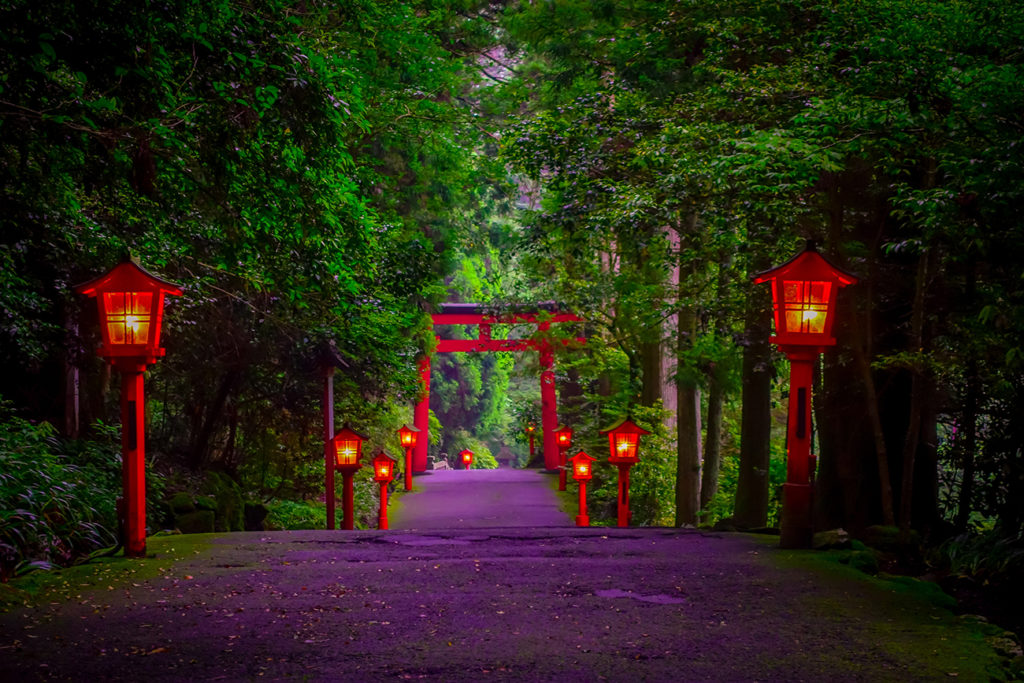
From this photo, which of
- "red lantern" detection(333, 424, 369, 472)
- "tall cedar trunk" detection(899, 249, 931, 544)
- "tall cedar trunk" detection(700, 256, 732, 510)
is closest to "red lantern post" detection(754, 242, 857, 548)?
"tall cedar trunk" detection(899, 249, 931, 544)

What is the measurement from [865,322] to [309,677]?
690 cm

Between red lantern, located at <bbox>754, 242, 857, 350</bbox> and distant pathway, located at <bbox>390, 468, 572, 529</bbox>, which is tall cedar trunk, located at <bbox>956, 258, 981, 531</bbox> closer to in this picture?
red lantern, located at <bbox>754, 242, 857, 350</bbox>

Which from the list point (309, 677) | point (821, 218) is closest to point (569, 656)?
point (309, 677)

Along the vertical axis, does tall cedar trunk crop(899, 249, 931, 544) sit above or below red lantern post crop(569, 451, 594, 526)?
above

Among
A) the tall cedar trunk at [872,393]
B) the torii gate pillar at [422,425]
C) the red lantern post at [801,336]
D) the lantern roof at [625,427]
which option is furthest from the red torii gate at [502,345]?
the red lantern post at [801,336]

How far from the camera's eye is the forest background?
668 centimetres

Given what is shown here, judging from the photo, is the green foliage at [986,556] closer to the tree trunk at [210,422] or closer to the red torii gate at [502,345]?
the tree trunk at [210,422]

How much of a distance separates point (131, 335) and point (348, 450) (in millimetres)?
7766

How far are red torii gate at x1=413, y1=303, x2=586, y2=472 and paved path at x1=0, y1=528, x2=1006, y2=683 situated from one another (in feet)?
44.7

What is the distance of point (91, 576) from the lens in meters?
6.84

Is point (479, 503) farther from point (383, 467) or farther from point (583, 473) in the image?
point (383, 467)

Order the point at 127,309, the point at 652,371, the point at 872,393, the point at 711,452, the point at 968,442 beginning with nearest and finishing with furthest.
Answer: the point at 127,309 < the point at 968,442 < the point at 872,393 < the point at 711,452 < the point at 652,371

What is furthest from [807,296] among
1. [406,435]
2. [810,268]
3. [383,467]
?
[406,435]

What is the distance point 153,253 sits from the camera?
9.84 metres
